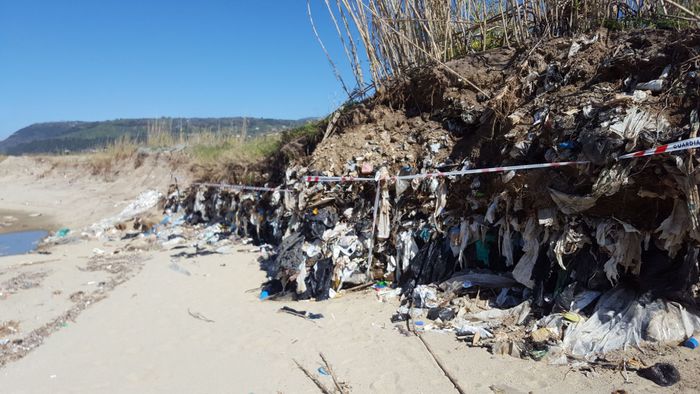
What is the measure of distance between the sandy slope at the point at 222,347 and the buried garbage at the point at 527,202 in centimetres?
26

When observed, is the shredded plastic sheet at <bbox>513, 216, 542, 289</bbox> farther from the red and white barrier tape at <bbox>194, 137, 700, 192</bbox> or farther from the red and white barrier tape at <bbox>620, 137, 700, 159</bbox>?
the red and white barrier tape at <bbox>620, 137, 700, 159</bbox>

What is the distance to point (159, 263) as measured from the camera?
765 centimetres

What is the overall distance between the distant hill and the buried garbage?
3944 millimetres

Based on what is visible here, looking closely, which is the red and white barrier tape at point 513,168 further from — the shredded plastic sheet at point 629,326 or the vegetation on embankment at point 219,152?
the vegetation on embankment at point 219,152

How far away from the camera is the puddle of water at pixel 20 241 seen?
10492mm

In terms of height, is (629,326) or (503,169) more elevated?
(503,169)

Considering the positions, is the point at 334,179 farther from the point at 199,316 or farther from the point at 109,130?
the point at 109,130

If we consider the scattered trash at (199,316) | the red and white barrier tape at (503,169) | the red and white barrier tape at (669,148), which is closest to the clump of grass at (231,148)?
the red and white barrier tape at (503,169)

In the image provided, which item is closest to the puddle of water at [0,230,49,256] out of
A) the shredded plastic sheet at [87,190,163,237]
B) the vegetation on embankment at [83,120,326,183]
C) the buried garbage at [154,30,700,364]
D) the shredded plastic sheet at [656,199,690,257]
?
the shredded plastic sheet at [87,190,163,237]

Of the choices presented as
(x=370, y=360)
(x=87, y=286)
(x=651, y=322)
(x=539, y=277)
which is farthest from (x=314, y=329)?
(x=87, y=286)

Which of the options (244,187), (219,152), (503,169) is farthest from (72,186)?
(503,169)

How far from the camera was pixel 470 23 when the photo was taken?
6285 millimetres

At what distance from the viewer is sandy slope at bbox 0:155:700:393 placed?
3.32 meters

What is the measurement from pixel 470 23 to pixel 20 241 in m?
11.1
